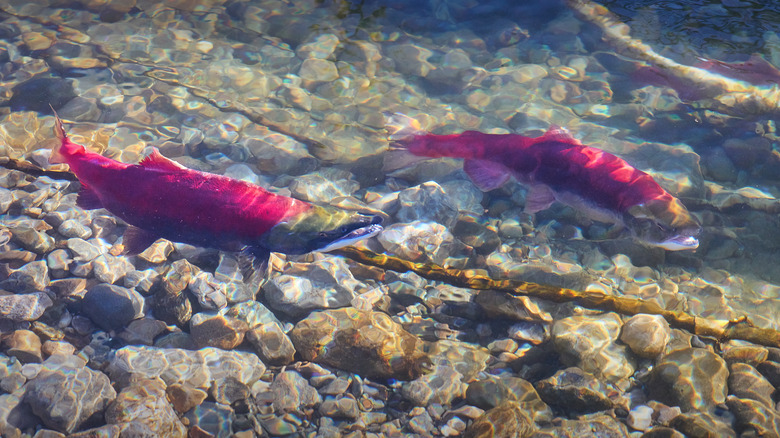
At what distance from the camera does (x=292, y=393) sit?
3000 millimetres

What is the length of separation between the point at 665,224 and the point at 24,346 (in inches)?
192

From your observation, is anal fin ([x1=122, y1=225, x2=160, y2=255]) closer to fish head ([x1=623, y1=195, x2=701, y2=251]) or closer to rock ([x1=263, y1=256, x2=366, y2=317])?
rock ([x1=263, y1=256, x2=366, y2=317])

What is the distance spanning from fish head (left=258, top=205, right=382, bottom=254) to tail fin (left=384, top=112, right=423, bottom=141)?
180 cm

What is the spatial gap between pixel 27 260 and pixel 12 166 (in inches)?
34.8

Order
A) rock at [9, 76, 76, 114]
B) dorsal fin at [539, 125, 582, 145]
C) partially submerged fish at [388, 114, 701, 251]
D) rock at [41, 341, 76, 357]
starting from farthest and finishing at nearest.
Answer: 1. rock at [9, 76, 76, 114]
2. dorsal fin at [539, 125, 582, 145]
3. partially submerged fish at [388, 114, 701, 251]
4. rock at [41, 341, 76, 357]

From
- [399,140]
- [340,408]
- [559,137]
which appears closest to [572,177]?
Result: [559,137]

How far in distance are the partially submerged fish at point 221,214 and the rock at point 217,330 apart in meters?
0.52

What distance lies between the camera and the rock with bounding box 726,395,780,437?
275 centimetres

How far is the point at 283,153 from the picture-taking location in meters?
5.40

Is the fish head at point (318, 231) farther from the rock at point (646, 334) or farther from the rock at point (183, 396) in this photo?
the rock at point (646, 334)

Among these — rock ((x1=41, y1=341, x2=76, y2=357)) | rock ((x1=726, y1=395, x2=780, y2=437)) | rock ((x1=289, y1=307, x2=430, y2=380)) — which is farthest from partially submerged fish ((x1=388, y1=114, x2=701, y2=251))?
rock ((x1=41, y1=341, x2=76, y2=357))

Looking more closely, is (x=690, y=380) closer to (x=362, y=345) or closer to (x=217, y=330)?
(x=362, y=345)

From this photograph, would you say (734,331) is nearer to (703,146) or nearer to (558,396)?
(558,396)

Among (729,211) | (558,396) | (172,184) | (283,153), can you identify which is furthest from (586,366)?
(283,153)
